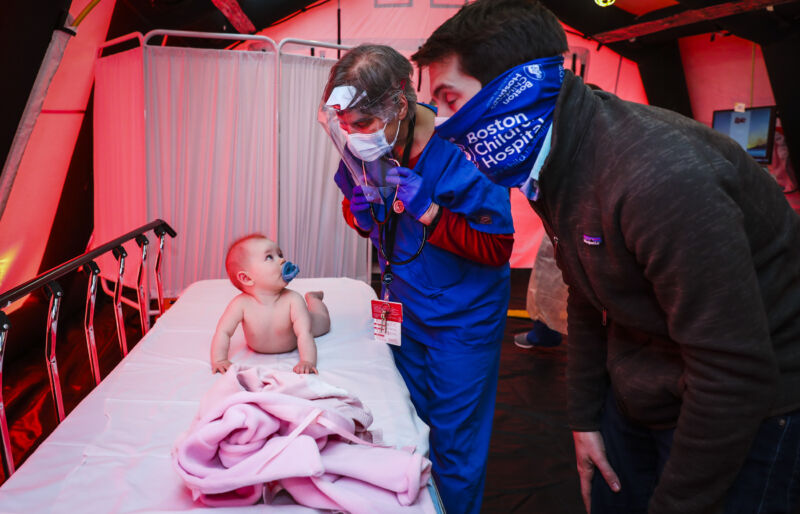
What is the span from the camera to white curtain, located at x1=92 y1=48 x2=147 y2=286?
11.2ft

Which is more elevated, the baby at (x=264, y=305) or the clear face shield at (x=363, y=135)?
the clear face shield at (x=363, y=135)

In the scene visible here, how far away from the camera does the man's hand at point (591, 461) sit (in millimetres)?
1049

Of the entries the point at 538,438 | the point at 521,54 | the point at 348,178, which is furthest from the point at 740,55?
the point at 521,54

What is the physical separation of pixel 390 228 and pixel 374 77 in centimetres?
46

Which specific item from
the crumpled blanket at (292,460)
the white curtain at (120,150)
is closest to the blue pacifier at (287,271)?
the crumpled blanket at (292,460)

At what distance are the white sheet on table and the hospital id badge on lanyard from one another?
8 centimetres

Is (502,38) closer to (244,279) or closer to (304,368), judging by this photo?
(304,368)

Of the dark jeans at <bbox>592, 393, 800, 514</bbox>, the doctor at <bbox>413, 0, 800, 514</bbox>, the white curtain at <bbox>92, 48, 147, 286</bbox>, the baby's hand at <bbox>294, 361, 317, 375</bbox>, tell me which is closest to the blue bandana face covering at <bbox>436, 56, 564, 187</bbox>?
the doctor at <bbox>413, 0, 800, 514</bbox>

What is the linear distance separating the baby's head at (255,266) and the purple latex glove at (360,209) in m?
0.34

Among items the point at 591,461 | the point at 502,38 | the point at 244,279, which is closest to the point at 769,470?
the point at 591,461

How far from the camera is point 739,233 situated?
26.3 inches

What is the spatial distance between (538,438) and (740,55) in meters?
4.44

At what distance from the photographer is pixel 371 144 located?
58.5 inches

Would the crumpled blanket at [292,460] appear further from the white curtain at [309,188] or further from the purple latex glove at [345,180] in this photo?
the white curtain at [309,188]
